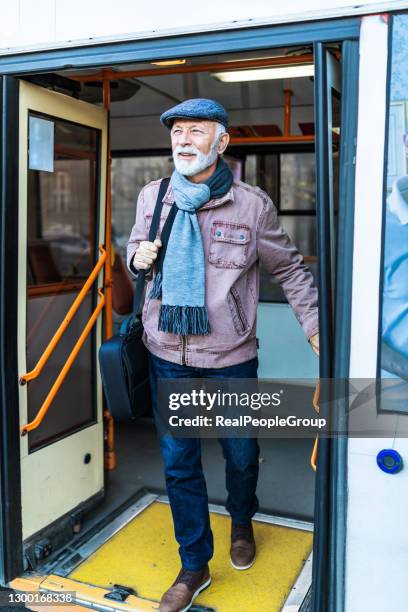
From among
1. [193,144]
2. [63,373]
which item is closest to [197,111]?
[193,144]

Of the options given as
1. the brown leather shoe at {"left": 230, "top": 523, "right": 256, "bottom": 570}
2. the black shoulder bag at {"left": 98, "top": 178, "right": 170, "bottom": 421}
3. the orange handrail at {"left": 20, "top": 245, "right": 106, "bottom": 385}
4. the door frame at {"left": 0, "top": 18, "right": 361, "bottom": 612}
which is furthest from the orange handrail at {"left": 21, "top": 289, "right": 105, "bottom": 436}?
the door frame at {"left": 0, "top": 18, "right": 361, "bottom": 612}

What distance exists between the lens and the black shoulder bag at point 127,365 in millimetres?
2627

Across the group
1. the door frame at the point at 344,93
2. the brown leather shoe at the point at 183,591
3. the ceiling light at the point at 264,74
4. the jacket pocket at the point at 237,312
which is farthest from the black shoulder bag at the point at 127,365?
the ceiling light at the point at 264,74

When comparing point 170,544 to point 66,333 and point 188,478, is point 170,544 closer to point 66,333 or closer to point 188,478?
point 188,478

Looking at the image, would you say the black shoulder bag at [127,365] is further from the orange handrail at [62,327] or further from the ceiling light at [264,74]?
the ceiling light at [264,74]

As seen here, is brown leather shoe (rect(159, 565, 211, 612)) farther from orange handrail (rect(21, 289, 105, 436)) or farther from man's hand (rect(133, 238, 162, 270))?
man's hand (rect(133, 238, 162, 270))

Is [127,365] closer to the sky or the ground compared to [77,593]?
closer to the sky

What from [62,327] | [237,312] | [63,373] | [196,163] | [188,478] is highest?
[196,163]

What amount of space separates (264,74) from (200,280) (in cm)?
197

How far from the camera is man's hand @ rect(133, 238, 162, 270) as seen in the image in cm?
253

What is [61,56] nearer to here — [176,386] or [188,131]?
[188,131]

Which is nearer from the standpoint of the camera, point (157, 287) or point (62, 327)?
point (157, 287)

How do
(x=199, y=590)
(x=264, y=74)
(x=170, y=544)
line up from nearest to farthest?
(x=199, y=590) < (x=170, y=544) < (x=264, y=74)

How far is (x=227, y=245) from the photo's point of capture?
2.56 meters
